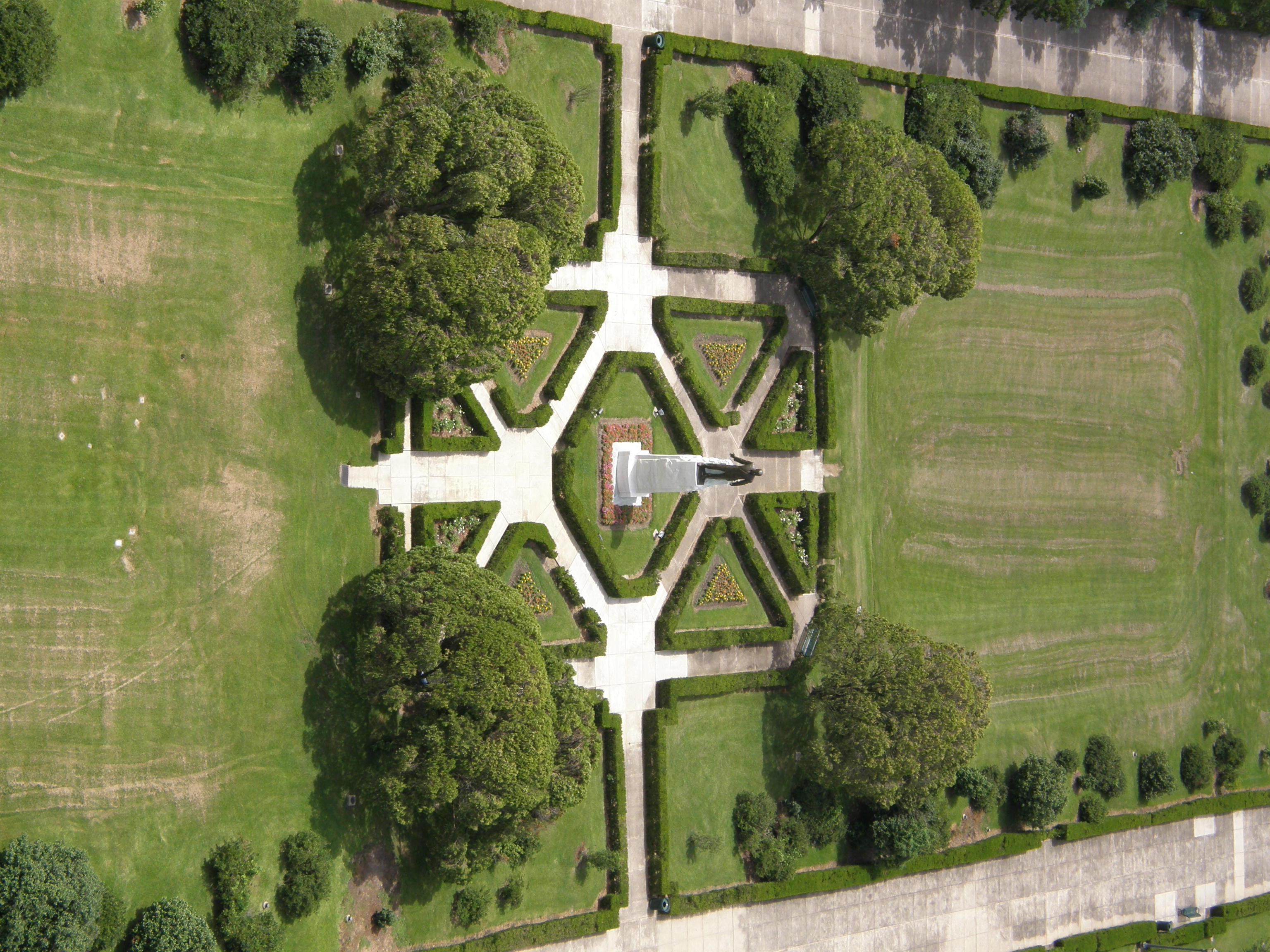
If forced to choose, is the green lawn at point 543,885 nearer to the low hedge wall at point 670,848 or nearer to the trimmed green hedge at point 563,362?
the low hedge wall at point 670,848

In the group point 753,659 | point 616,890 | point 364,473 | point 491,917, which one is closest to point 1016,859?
point 753,659

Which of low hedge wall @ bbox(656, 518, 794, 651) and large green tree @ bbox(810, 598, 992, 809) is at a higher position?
low hedge wall @ bbox(656, 518, 794, 651)

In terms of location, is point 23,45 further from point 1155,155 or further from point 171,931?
point 1155,155

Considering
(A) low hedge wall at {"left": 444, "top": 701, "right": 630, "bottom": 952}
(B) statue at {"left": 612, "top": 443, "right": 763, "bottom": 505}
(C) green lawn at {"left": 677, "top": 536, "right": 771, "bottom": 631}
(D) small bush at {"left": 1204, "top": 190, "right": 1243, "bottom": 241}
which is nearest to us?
(B) statue at {"left": 612, "top": 443, "right": 763, "bottom": 505}

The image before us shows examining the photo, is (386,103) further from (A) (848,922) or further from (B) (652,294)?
(A) (848,922)

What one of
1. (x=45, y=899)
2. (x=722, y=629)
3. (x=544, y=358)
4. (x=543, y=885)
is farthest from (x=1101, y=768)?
(x=45, y=899)

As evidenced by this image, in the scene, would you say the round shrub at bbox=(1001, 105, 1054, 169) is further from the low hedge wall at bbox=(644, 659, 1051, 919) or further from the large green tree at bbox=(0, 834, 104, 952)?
the large green tree at bbox=(0, 834, 104, 952)

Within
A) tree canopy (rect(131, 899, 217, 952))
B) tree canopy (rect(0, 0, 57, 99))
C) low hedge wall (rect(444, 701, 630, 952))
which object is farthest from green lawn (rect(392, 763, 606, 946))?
tree canopy (rect(0, 0, 57, 99))
